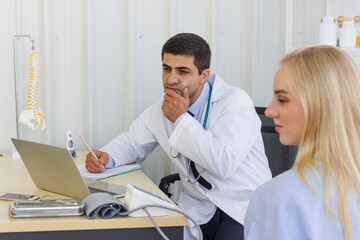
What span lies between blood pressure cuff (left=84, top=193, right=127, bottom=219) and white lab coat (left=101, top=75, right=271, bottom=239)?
495 millimetres

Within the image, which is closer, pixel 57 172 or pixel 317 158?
pixel 317 158

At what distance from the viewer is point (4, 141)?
252cm

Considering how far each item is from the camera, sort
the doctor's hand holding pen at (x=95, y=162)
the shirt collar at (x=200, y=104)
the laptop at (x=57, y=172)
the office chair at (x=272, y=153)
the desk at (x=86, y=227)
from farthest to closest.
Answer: the office chair at (x=272, y=153)
the shirt collar at (x=200, y=104)
the doctor's hand holding pen at (x=95, y=162)
the laptop at (x=57, y=172)
the desk at (x=86, y=227)

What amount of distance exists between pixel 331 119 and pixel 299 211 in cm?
18

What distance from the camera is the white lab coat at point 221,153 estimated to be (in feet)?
6.11

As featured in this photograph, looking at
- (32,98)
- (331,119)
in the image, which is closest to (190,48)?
(32,98)

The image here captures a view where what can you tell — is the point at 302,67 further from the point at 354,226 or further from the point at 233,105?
the point at 233,105

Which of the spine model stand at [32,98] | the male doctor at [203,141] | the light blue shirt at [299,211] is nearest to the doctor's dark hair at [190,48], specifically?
the male doctor at [203,141]

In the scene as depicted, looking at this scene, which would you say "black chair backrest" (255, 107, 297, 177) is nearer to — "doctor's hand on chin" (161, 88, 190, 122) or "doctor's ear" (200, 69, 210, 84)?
"doctor's ear" (200, 69, 210, 84)

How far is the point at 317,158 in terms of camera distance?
3.28 ft

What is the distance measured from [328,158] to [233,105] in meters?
1.01

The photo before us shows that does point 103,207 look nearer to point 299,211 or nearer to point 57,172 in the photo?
point 57,172

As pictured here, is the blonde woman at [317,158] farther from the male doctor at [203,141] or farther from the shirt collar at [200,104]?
the shirt collar at [200,104]

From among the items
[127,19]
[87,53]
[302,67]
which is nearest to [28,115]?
[87,53]
